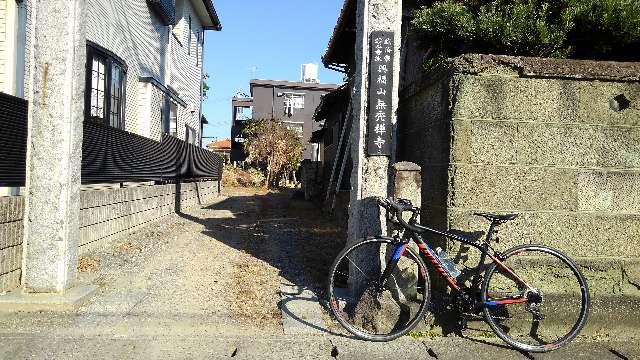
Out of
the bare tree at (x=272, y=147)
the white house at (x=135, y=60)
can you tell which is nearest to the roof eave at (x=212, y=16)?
the white house at (x=135, y=60)

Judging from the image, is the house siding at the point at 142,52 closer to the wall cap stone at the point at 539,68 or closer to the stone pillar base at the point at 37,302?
the stone pillar base at the point at 37,302

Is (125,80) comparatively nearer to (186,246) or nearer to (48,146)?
(186,246)

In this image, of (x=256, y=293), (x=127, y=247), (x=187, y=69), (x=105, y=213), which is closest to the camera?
(x=256, y=293)

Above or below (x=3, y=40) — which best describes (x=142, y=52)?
above

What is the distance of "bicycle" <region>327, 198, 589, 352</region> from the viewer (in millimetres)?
3953

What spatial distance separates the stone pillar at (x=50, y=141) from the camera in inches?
171

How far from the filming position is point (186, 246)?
7.65 meters

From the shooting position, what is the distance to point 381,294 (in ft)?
13.5

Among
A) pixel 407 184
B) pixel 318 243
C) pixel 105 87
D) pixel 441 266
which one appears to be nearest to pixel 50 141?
pixel 407 184

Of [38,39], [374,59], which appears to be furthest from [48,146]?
[374,59]

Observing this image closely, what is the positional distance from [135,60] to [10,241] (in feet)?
25.7

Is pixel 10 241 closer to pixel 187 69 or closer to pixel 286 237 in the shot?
pixel 286 237

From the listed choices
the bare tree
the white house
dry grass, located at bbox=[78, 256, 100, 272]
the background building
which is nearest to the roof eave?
the white house

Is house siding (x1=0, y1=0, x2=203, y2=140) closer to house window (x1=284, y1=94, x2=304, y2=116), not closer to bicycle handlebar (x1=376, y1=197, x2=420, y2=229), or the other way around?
bicycle handlebar (x1=376, y1=197, x2=420, y2=229)
